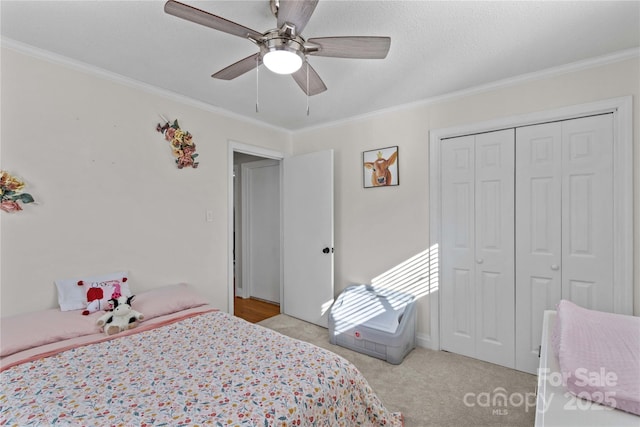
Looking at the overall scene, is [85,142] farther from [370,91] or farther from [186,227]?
[370,91]

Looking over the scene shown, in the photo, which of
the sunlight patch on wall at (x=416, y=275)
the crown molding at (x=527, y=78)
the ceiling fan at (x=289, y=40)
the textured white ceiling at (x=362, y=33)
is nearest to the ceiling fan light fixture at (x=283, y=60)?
the ceiling fan at (x=289, y=40)

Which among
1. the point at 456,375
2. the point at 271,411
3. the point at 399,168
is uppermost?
the point at 399,168

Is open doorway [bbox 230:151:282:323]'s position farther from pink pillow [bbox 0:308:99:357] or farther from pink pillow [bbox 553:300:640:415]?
pink pillow [bbox 553:300:640:415]

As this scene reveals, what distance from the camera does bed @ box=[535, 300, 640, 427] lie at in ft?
3.19

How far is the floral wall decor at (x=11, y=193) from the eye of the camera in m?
1.90

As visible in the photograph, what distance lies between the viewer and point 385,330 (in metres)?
2.71

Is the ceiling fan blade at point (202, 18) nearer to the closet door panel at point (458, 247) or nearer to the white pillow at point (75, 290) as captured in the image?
the white pillow at point (75, 290)

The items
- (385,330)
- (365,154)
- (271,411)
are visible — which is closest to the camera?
(271,411)

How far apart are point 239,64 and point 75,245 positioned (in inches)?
69.6

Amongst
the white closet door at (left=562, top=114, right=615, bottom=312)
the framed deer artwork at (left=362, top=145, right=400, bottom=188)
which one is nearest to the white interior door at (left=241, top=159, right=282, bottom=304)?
the framed deer artwork at (left=362, top=145, right=400, bottom=188)

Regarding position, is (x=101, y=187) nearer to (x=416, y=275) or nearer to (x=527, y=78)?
(x=416, y=275)

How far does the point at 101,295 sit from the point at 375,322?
2227mm

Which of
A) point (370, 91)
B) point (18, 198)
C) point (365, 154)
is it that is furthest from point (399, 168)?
point (18, 198)

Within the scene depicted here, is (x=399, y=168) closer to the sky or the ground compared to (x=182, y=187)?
closer to the sky
